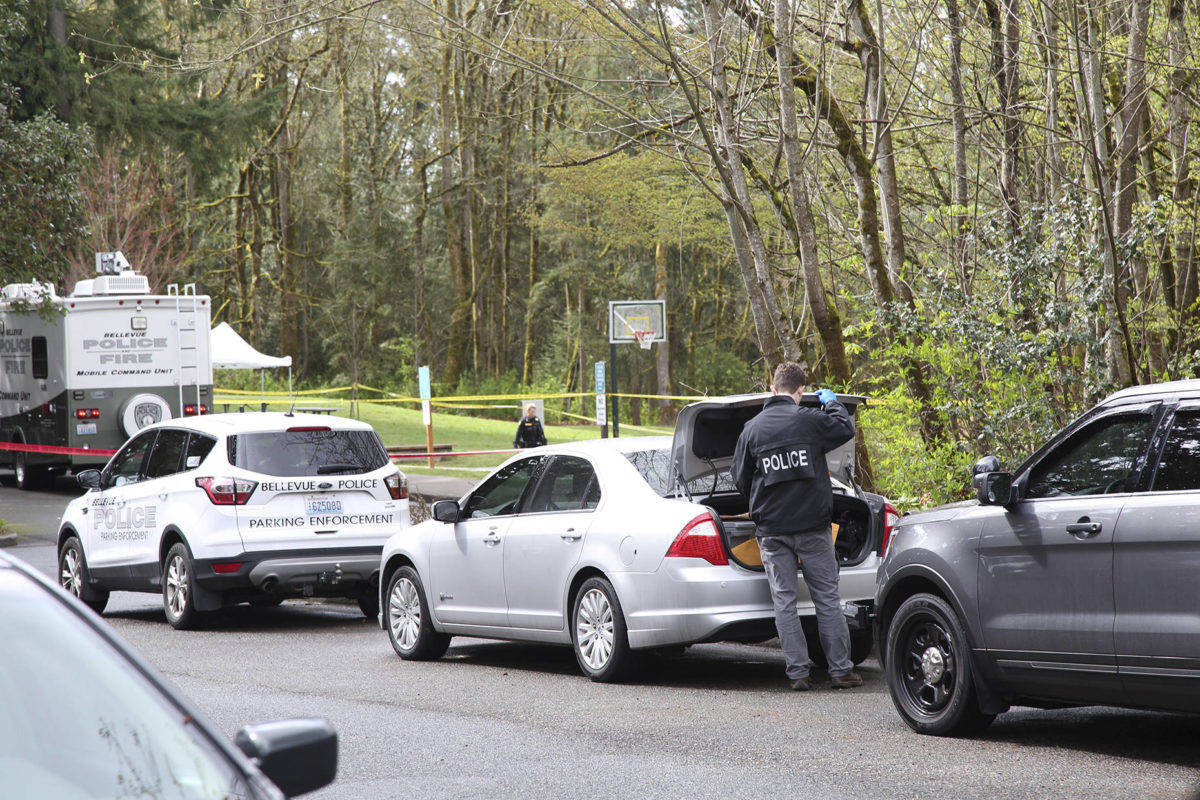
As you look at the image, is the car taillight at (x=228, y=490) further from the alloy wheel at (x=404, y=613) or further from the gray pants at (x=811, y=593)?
the gray pants at (x=811, y=593)

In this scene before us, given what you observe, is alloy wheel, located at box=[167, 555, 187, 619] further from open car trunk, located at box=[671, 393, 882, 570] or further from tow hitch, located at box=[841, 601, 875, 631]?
tow hitch, located at box=[841, 601, 875, 631]

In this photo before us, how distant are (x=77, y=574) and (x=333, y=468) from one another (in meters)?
3.11

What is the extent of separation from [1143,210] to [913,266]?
18.3 feet

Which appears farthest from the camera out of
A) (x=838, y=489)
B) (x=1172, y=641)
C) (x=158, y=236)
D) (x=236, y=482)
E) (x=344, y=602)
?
(x=158, y=236)

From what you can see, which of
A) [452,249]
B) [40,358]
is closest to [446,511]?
[40,358]

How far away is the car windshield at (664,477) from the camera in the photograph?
934cm

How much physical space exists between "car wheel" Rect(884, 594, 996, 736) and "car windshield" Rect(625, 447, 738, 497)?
192cm

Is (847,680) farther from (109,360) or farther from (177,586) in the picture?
(109,360)

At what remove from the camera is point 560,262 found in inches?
2359

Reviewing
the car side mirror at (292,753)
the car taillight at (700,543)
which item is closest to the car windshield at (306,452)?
the car taillight at (700,543)

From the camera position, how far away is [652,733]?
24.7 ft

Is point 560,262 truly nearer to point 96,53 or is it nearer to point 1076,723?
point 96,53

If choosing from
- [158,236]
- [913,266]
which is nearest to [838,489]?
[913,266]

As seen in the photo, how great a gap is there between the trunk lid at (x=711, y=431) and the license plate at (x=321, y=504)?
13.4 feet
